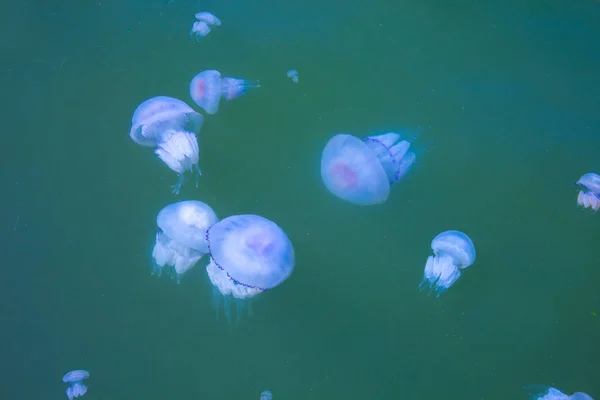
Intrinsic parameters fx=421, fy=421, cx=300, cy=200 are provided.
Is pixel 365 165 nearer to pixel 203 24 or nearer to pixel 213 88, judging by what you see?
pixel 213 88

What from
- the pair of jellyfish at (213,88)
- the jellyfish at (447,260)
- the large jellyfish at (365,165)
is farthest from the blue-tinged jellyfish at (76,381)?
the jellyfish at (447,260)

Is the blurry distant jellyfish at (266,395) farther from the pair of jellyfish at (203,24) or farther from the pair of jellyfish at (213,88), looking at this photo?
the pair of jellyfish at (203,24)

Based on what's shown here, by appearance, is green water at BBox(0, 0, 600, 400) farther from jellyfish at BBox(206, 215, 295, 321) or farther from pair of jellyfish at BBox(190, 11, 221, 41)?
jellyfish at BBox(206, 215, 295, 321)

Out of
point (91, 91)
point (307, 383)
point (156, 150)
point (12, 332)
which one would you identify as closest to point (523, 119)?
point (307, 383)

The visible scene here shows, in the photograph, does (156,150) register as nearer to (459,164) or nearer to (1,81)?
(1,81)

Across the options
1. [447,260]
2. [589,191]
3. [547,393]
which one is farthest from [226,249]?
[589,191]

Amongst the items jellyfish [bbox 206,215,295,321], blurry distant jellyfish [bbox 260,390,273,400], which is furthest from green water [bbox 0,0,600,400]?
jellyfish [bbox 206,215,295,321]
